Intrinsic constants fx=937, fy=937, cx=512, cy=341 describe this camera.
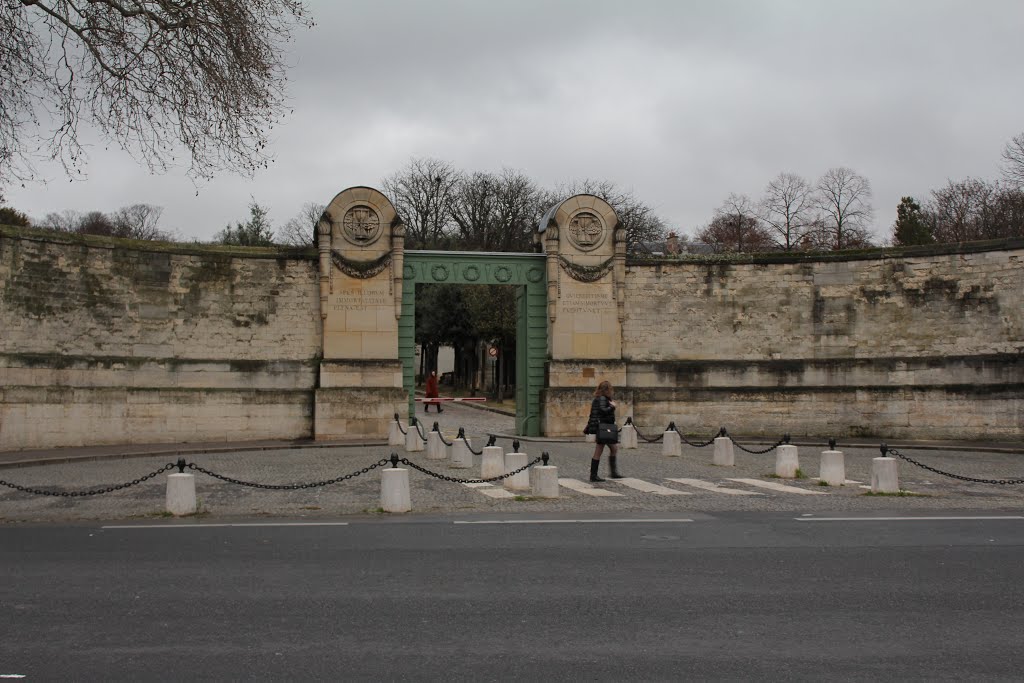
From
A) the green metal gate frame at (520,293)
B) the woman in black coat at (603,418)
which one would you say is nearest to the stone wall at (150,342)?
the green metal gate frame at (520,293)

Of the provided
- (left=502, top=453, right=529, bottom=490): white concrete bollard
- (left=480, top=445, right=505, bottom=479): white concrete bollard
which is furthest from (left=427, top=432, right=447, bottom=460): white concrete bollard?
(left=502, top=453, right=529, bottom=490): white concrete bollard

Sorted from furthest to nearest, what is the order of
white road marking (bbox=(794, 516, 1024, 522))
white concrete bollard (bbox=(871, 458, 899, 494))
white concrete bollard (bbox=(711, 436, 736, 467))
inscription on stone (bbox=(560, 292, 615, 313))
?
1. inscription on stone (bbox=(560, 292, 615, 313))
2. white concrete bollard (bbox=(711, 436, 736, 467))
3. white concrete bollard (bbox=(871, 458, 899, 494))
4. white road marking (bbox=(794, 516, 1024, 522))

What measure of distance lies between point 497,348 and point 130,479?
1257 inches

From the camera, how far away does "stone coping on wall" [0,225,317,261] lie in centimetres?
2030

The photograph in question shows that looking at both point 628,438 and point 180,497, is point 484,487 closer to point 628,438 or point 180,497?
point 180,497

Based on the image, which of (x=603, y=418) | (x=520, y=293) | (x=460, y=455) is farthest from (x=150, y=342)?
(x=603, y=418)

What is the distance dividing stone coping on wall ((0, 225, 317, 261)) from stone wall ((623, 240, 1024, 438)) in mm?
8721

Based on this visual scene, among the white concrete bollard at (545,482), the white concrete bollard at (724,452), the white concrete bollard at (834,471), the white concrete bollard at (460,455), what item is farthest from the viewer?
the white concrete bollard at (724,452)

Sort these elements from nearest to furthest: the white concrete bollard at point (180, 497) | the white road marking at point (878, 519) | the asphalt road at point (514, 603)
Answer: the asphalt road at point (514, 603) → the white road marking at point (878, 519) → the white concrete bollard at point (180, 497)

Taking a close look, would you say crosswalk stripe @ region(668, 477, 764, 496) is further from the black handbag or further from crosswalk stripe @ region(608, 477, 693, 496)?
the black handbag

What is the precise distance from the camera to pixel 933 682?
489cm

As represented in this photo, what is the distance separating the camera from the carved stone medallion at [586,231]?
77.5 ft

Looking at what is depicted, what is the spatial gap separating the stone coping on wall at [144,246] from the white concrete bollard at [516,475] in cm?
1070

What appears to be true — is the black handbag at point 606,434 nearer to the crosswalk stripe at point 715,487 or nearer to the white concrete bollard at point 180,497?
the crosswalk stripe at point 715,487
